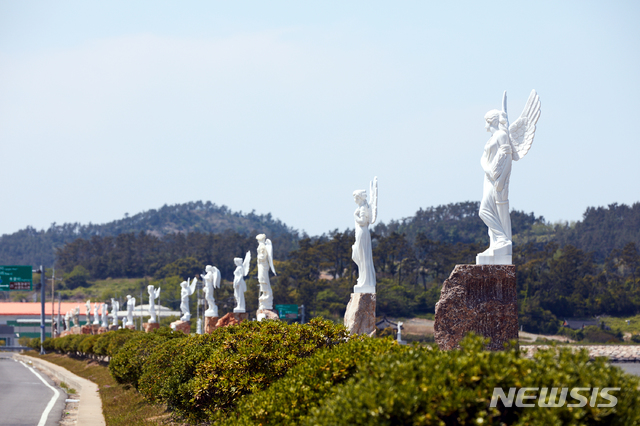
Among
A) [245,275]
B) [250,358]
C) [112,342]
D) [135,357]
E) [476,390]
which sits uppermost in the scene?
[245,275]

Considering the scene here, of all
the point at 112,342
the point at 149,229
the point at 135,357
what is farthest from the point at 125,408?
the point at 149,229

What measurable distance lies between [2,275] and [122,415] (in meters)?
32.0

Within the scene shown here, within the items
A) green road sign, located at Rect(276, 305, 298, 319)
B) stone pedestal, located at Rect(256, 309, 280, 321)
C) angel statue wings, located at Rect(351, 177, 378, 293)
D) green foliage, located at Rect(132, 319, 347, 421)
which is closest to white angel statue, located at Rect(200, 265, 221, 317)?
stone pedestal, located at Rect(256, 309, 280, 321)

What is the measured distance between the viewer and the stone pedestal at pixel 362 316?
12445 millimetres

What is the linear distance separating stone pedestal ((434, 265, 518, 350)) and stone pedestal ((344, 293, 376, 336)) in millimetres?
4576

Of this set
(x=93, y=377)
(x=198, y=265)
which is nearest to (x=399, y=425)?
(x=93, y=377)

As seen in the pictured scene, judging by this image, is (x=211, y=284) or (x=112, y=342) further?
(x=211, y=284)

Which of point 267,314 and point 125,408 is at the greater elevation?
point 267,314

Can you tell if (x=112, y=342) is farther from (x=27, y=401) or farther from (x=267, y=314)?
(x=267, y=314)

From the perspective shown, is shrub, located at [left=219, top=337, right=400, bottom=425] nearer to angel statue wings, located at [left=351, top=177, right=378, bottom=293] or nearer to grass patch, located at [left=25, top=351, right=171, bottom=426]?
grass patch, located at [left=25, top=351, right=171, bottom=426]

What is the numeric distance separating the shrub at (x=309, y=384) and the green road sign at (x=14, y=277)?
39297 mm

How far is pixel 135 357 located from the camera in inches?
559

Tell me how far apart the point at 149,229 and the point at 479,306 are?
19101 centimetres

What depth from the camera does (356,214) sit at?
13500 mm
